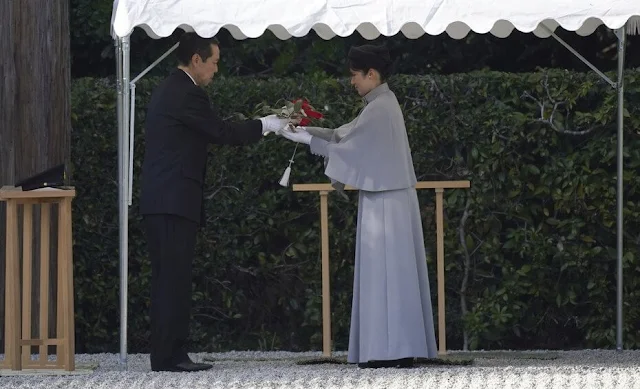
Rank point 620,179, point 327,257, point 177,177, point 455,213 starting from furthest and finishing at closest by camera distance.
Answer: point 455,213, point 620,179, point 327,257, point 177,177

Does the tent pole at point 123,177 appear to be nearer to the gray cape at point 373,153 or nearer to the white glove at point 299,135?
the white glove at point 299,135

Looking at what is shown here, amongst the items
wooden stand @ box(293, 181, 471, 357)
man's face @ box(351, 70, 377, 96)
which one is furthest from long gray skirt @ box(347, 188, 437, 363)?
wooden stand @ box(293, 181, 471, 357)

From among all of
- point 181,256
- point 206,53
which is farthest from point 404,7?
point 181,256

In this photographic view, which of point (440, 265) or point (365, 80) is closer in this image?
point (365, 80)

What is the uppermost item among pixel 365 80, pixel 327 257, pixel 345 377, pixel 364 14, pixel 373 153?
pixel 364 14

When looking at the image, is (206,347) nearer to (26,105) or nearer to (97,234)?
(97,234)

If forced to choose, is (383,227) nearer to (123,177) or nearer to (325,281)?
(325,281)

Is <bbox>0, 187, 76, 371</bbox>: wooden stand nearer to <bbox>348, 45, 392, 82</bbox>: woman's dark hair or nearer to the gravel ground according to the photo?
the gravel ground

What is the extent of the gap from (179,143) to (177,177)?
0.17 meters

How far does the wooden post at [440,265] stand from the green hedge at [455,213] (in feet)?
1.98

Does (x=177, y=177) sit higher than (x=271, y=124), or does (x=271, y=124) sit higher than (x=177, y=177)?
(x=271, y=124)

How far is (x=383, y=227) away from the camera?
7.43 metres

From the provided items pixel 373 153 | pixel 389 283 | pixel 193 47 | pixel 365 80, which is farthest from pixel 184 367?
pixel 365 80

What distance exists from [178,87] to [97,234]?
2.04 meters
